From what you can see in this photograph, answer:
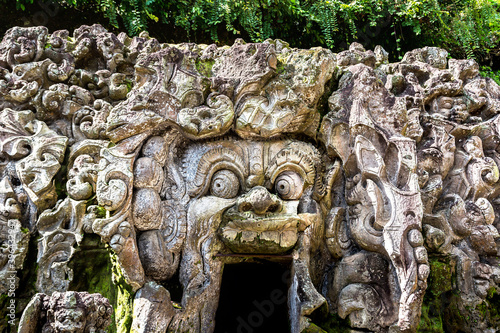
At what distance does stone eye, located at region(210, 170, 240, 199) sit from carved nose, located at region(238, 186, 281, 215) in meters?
0.17

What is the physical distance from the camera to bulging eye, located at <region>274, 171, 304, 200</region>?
3641 millimetres

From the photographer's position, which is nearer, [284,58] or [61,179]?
[61,179]

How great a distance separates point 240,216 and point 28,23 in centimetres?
366

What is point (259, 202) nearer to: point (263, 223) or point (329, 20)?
point (263, 223)

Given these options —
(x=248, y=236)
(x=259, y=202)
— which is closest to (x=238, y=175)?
(x=259, y=202)

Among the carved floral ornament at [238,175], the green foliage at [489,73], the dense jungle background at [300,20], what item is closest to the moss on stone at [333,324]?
the carved floral ornament at [238,175]

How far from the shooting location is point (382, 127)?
12.2 ft

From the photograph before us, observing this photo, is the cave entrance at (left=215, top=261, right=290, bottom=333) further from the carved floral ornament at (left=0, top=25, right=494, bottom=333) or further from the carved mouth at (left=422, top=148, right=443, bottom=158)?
the carved mouth at (left=422, top=148, right=443, bottom=158)

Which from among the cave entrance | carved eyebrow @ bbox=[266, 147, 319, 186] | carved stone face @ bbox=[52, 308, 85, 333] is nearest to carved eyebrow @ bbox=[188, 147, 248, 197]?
carved eyebrow @ bbox=[266, 147, 319, 186]

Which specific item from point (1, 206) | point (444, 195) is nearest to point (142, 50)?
point (1, 206)

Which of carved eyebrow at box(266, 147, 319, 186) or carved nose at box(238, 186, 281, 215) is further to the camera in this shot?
carved eyebrow at box(266, 147, 319, 186)

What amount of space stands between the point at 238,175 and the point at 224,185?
160mm

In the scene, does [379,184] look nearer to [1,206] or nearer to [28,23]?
[1,206]

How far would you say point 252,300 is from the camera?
4539mm
